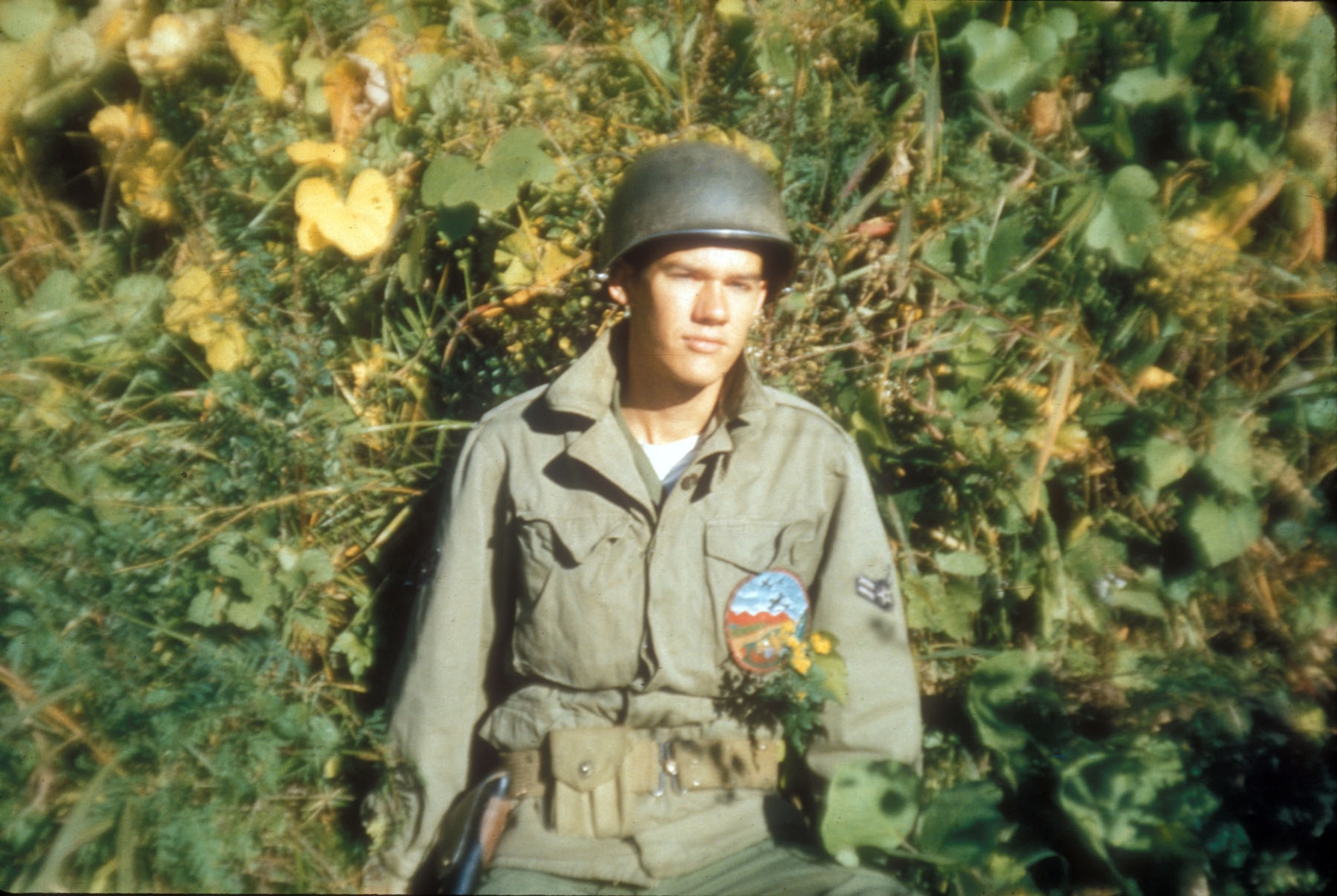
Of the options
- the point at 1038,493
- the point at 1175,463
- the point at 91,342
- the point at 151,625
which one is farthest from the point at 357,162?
the point at 1175,463

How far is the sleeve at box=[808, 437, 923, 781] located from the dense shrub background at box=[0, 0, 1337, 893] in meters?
0.37

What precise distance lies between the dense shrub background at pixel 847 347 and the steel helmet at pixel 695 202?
1.52 ft

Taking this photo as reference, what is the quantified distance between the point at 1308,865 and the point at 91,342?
3.94 meters

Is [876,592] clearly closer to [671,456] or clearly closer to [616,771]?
[671,456]

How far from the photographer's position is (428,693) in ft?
8.48

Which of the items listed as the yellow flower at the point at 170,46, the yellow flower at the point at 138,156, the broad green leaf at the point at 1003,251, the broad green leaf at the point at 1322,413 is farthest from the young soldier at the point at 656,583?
the yellow flower at the point at 170,46

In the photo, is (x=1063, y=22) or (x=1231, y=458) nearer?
(x=1231, y=458)

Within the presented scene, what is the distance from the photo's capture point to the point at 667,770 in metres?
2.49

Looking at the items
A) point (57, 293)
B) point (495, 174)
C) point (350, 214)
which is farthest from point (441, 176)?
point (57, 293)

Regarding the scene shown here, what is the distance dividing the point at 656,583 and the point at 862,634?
579 millimetres

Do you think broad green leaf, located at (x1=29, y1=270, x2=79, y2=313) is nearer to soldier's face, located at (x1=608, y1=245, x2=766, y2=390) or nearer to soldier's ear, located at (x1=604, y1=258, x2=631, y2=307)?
soldier's ear, located at (x1=604, y1=258, x2=631, y2=307)

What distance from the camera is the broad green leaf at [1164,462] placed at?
2.99m

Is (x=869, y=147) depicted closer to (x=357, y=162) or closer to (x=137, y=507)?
(x=357, y=162)

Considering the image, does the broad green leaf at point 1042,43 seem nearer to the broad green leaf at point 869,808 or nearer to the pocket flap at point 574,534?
the pocket flap at point 574,534
